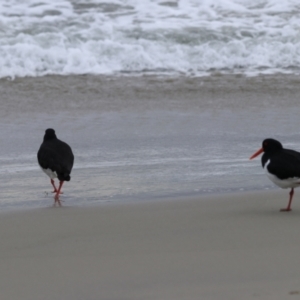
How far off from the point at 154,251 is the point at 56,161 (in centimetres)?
202

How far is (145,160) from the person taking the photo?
21.6 ft

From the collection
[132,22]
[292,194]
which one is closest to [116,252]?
[292,194]

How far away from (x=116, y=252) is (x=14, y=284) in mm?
643

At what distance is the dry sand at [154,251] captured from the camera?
129 inches

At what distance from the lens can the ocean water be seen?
472 inches

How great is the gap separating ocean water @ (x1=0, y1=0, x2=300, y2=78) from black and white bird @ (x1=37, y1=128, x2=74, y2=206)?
217 inches

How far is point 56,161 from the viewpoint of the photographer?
224 inches

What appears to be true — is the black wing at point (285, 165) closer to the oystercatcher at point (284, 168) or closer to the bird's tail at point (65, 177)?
the oystercatcher at point (284, 168)

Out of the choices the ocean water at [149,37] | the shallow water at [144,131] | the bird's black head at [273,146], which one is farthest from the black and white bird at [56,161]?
the ocean water at [149,37]

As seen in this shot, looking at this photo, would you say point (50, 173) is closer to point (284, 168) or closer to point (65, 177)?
point (65, 177)

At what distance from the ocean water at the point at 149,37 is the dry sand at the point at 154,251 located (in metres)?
6.87

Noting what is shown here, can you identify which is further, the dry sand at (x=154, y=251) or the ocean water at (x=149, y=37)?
the ocean water at (x=149, y=37)

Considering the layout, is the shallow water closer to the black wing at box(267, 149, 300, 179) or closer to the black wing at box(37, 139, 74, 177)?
the black wing at box(37, 139, 74, 177)

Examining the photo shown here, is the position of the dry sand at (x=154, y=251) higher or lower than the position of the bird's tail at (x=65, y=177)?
higher
